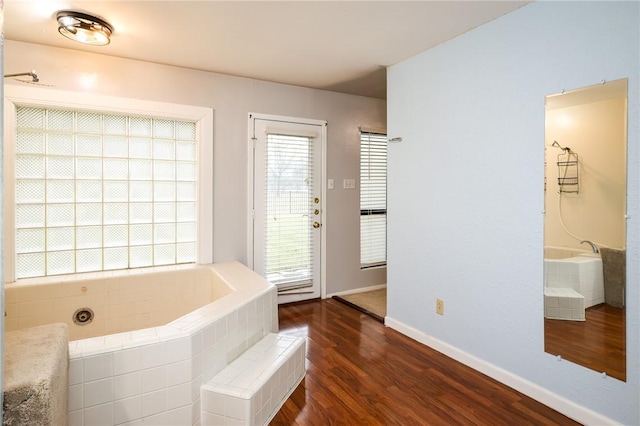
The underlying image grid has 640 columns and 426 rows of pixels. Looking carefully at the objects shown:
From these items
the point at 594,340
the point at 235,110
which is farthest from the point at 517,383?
the point at 235,110

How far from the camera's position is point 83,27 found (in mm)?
2357

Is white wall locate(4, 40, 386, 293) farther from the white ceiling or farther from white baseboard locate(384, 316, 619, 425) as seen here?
white baseboard locate(384, 316, 619, 425)

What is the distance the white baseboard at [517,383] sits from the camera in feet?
6.23

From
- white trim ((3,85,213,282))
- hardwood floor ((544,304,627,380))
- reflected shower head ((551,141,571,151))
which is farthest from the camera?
white trim ((3,85,213,282))

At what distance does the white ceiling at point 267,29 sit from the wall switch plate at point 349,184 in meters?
1.28

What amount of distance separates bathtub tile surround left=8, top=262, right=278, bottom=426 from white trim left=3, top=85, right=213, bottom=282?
4.86 ft

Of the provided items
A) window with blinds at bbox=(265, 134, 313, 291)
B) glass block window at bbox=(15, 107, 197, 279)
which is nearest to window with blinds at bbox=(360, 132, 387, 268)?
window with blinds at bbox=(265, 134, 313, 291)

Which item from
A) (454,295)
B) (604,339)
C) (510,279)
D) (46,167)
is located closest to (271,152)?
(46,167)

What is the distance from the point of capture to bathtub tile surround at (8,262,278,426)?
163 centimetres

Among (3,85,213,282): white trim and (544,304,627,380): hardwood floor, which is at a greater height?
(3,85,213,282): white trim

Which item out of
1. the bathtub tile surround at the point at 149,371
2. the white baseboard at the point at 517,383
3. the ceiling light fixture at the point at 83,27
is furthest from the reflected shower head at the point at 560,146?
the ceiling light fixture at the point at 83,27

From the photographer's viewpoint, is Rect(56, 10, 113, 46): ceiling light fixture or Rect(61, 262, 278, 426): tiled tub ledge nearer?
Rect(61, 262, 278, 426): tiled tub ledge

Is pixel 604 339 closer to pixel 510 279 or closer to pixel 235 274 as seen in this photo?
pixel 510 279

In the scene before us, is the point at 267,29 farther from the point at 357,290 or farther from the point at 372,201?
the point at 357,290
